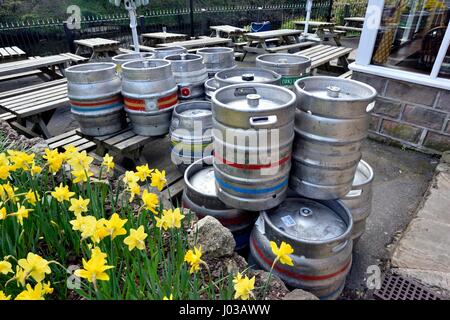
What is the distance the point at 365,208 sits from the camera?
2.05 meters

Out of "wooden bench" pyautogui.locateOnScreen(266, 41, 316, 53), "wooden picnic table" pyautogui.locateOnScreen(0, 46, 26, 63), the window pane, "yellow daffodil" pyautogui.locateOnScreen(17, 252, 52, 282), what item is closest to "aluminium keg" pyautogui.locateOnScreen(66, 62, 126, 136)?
"yellow daffodil" pyautogui.locateOnScreen(17, 252, 52, 282)

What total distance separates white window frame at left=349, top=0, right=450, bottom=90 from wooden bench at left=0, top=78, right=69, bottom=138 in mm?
3757

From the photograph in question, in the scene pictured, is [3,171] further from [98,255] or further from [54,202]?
[98,255]

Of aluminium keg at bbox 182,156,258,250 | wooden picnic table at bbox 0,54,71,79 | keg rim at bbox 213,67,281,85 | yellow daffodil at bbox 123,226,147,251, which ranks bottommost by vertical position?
aluminium keg at bbox 182,156,258,250

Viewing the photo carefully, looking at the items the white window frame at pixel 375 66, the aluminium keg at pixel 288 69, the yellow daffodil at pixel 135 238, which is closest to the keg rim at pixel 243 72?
the aluminium keg at pixel 288 69

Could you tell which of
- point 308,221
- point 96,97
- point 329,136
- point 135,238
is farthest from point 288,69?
point 135,238

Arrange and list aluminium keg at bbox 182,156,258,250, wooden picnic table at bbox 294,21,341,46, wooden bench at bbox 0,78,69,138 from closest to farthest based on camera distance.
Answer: aluminium keg at bbox 182,156,258,250
wooden bench at bbox 0,78,69,138
wooden picnic table at bbox 294,21,341,46

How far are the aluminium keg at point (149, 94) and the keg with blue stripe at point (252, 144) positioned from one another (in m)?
1.13

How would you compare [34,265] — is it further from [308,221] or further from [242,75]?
[242,75]

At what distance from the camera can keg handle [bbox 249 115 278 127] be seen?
1470 millimetres

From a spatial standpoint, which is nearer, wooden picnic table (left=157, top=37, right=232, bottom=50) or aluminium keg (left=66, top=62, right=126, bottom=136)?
aluminium keg (left=66, top=62, right=126, bottom=136)

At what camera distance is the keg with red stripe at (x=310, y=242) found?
62.6 inches

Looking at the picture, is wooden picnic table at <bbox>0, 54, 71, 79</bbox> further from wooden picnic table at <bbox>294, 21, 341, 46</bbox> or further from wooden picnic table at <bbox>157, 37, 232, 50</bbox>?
wooden picnic table at <bbox>294, 21, 341, 46</bbox>
